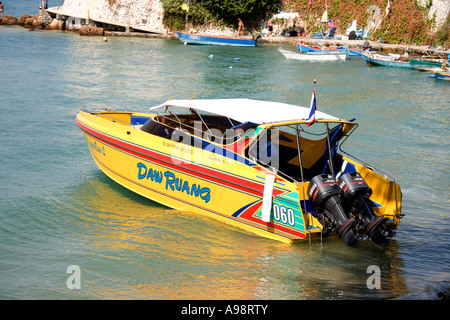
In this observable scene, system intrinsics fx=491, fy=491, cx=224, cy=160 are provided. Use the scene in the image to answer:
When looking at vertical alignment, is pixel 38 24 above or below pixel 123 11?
below

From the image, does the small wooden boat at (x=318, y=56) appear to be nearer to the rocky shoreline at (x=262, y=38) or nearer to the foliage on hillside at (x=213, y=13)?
the rocky shoreline at (x=262, y=38)

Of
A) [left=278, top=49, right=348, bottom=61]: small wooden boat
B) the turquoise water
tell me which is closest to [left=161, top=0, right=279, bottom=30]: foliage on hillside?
[left=278, top=49, right=348, bottom=61]: small wooden boat

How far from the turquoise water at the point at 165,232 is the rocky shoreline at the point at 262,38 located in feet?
70.1

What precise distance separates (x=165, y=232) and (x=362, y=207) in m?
3.15

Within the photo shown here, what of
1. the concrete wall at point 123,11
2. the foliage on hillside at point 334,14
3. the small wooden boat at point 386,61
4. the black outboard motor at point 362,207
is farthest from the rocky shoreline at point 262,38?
the black outboard motor at point 362,207

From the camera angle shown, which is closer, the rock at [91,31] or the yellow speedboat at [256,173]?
the yellow speedboat at [256,173]

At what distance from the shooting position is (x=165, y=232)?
26.4ft

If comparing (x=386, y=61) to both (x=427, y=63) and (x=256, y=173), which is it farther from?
(x=256, y=173)

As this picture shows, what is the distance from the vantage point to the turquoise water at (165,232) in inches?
255

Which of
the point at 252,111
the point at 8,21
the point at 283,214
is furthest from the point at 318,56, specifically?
the point at 8,21

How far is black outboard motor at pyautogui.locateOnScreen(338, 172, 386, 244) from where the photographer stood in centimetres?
698

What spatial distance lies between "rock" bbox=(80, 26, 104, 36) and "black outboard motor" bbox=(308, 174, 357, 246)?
41369mm

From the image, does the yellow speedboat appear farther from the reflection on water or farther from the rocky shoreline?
the rocky shoreline
